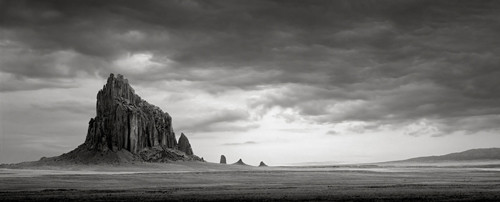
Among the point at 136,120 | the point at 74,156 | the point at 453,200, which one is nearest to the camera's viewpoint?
the point at 453,200

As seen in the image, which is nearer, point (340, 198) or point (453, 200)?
point (453, 200)

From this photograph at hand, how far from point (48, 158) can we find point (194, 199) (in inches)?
6200

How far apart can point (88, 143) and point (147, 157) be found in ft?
76.6

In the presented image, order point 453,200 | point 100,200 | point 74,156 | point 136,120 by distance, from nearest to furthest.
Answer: point 453,200
point 100,200
point 74,156
point 136,120

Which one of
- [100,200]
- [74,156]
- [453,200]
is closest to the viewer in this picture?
[453,200]

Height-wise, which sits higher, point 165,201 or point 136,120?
point 136,120

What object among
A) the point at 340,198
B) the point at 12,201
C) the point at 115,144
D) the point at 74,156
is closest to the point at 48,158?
the point at 74,156

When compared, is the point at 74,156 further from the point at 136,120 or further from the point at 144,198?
the point at 144,198

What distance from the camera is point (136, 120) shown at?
199750mm

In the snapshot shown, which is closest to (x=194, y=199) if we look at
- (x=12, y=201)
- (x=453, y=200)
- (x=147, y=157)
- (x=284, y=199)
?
(x=284, y=199)

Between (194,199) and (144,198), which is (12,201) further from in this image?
(194,199)

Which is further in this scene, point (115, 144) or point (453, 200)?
point (115, 144)

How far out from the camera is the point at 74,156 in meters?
187

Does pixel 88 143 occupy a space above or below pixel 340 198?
above
